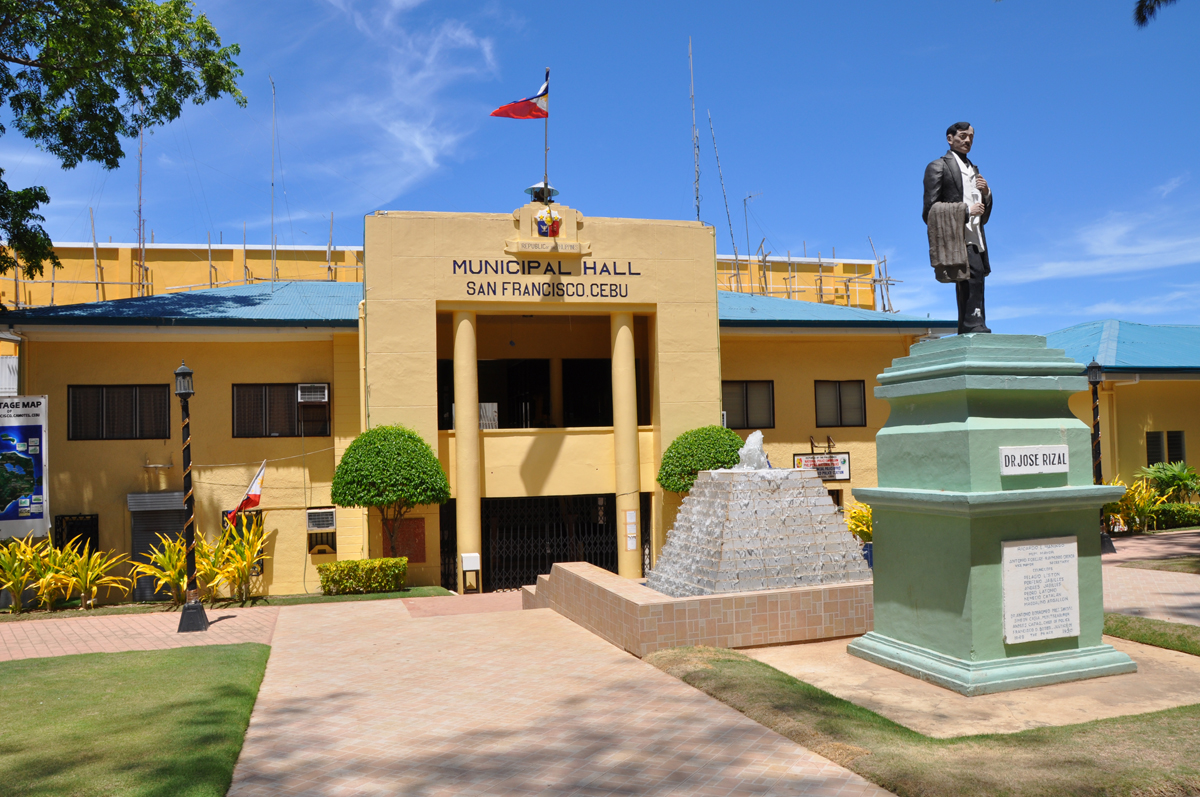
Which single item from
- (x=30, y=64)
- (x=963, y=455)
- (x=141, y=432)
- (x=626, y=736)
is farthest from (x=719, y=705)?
(x=30, y=64)

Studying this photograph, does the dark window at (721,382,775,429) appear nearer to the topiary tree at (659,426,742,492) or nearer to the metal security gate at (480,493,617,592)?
the topiary tree at (659,426,742,492)

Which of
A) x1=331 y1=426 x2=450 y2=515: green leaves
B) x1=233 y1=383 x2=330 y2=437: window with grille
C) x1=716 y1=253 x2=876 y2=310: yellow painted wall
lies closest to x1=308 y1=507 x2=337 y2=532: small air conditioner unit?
x1=233 y1=383 x2=330 y2=437: window with grille

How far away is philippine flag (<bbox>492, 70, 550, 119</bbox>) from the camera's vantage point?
2061cm

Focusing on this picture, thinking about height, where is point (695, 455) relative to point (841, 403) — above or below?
below

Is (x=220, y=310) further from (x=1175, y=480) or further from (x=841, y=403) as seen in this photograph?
(x=1175, y=480)

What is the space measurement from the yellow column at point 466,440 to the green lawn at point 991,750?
1286 centimetres

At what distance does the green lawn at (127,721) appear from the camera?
673cm

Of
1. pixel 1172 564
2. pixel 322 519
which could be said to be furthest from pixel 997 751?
pixel 322 519

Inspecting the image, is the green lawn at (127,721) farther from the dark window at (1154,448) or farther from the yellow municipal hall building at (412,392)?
the dark window at (1154,448)

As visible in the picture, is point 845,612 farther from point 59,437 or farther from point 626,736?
point 59,437

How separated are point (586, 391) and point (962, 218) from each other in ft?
54.9

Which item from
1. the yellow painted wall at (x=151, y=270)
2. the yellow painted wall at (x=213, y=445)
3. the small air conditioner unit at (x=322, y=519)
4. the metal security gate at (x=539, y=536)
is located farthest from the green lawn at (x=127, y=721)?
the yellow painted wall at (x=151, y=270)

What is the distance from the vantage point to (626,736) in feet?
25.1

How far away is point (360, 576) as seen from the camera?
1980cm
